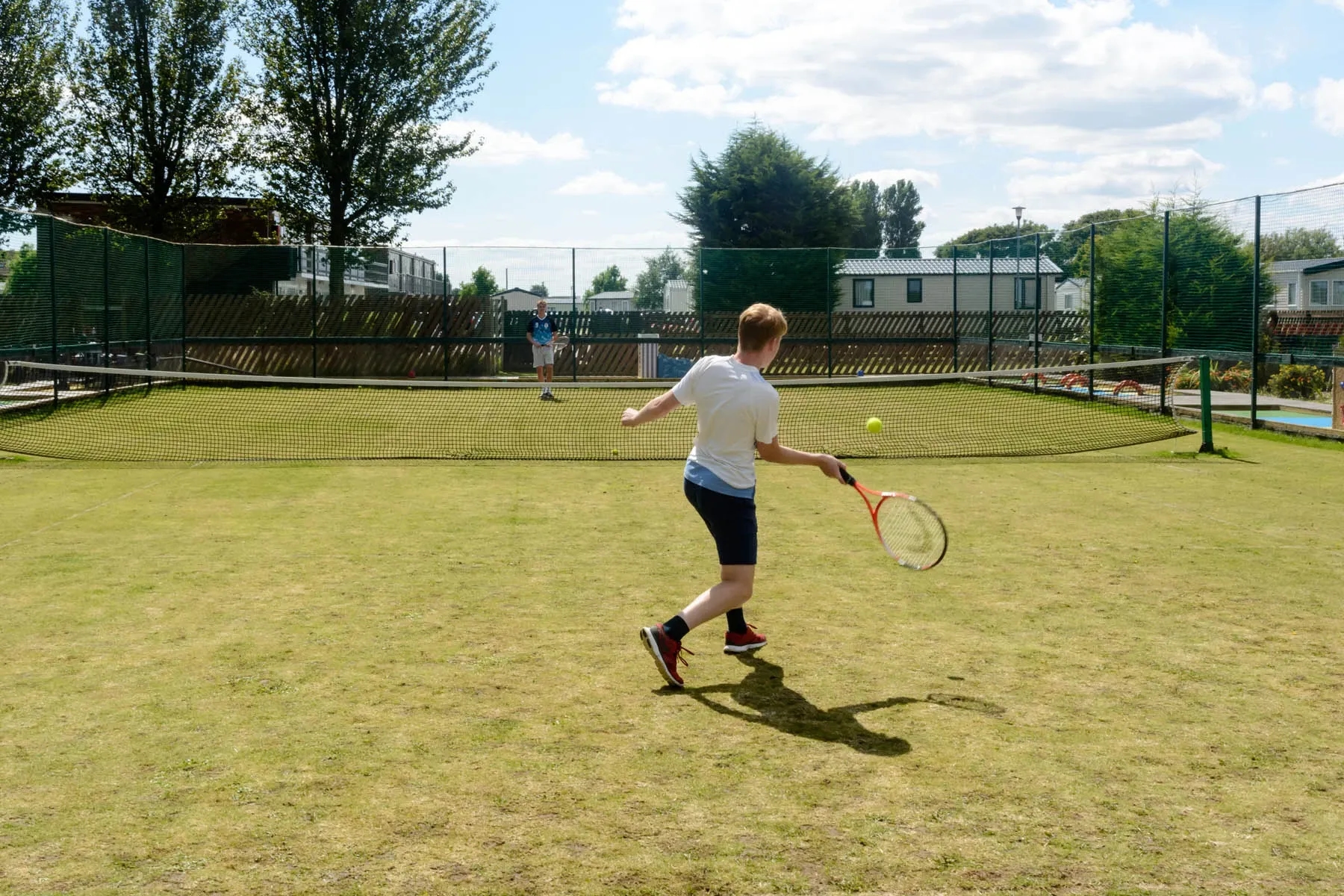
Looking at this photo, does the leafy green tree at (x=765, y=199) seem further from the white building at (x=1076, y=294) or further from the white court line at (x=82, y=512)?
the white court line at (x=82, y=512)

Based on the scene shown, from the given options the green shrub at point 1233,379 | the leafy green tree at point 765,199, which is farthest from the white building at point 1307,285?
the leafy green tree at point 765,199

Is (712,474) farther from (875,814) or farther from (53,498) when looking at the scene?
(53,498)

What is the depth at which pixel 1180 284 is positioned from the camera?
18.7 m

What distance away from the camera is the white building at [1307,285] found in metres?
16.6

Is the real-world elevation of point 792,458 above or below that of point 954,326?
below

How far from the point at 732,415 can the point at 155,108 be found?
34286 millimetres

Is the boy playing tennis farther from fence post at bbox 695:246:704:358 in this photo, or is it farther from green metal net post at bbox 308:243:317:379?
green metal net post at bbox 308:243:317:379

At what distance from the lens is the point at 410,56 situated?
121 feet

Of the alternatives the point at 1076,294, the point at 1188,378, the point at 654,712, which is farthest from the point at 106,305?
the point at 1188,378

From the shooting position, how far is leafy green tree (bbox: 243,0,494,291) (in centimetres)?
3647

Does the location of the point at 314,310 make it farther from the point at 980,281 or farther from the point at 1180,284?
the point at 1180,284

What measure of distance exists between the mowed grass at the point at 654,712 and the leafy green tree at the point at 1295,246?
26.1 feet

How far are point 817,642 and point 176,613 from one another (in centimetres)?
338

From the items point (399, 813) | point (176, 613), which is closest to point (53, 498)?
point (176, 613)
